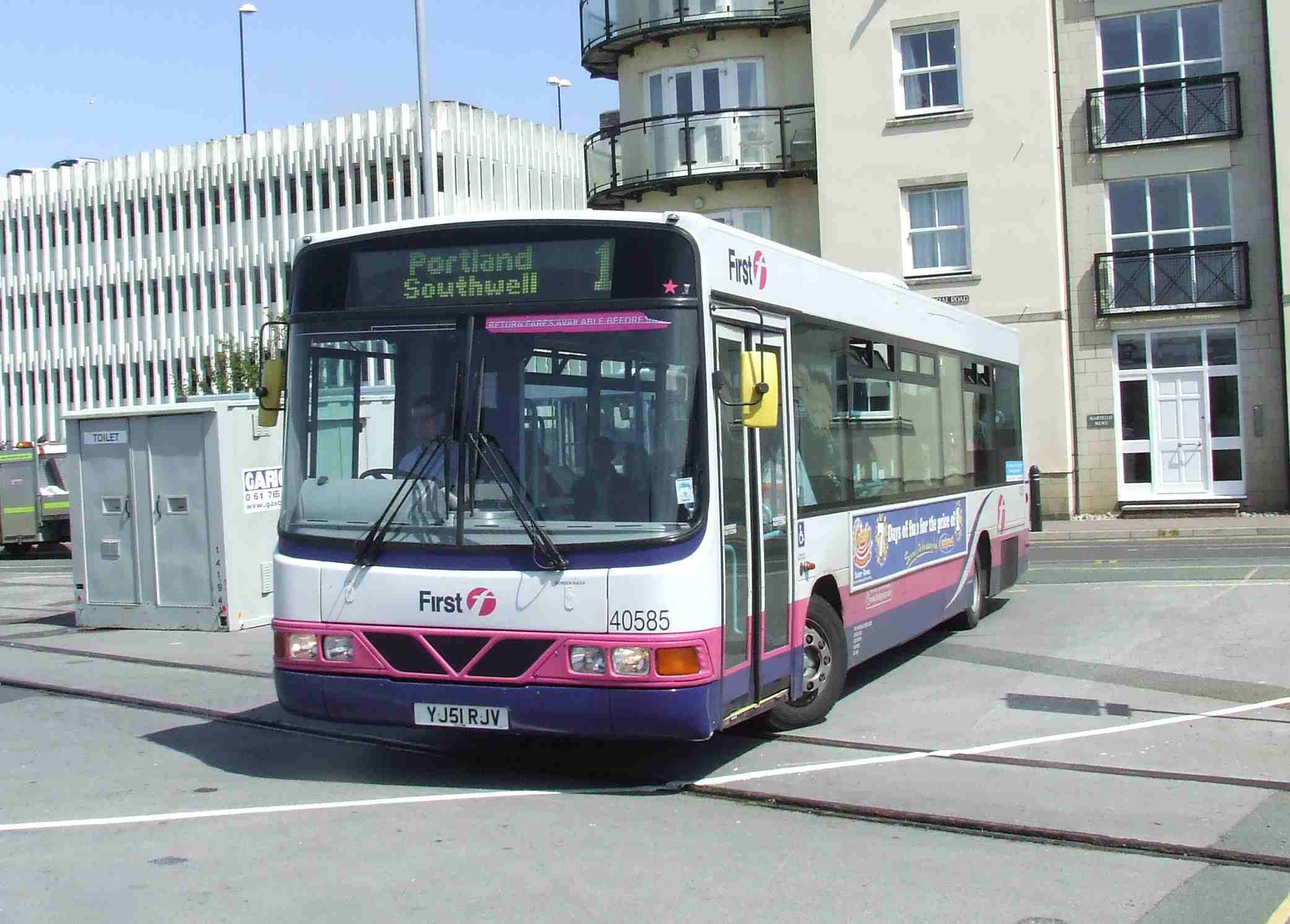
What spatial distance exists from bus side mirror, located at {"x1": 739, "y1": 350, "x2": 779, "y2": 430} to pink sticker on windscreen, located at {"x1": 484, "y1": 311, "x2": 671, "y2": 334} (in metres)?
0.48

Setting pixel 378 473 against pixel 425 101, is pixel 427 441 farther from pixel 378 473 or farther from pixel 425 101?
pixel 425 101

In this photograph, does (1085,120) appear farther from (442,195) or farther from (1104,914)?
(442,195)

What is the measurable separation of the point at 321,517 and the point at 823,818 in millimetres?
3114

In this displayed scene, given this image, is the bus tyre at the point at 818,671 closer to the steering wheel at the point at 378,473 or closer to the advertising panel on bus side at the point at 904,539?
the advertising panel on bus side at the point at 904,539

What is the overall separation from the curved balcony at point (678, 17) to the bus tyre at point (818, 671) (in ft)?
85.5

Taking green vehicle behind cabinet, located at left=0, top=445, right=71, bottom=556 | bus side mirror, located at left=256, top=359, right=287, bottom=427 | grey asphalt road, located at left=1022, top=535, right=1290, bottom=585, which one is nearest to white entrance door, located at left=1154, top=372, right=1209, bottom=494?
grey asphalt road, located at left=1022, top=535, right=1290, bottom=585

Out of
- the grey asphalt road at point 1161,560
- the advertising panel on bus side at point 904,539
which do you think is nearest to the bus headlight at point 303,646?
the advertising panel on bus side at point 904,539

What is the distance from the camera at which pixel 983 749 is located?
888 cm

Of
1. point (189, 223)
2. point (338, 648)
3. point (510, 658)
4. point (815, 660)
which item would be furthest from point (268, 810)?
point (189, 223)

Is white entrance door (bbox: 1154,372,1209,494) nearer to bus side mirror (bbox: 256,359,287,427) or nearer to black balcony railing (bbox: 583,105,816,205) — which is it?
black balcony railing (bbox: 583,105,816,205)

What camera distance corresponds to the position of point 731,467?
7922mm

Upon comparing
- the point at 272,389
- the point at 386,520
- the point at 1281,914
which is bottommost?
the point at 1281,914

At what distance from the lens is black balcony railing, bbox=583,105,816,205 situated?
33219 mm

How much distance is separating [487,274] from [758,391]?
157 centimetres
